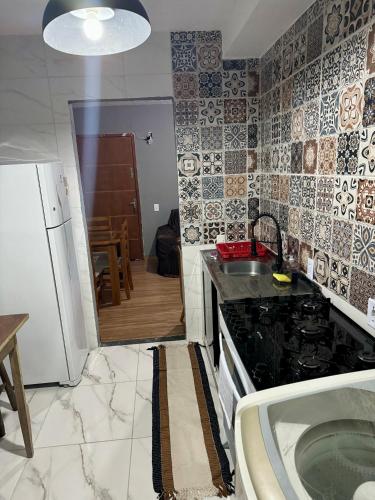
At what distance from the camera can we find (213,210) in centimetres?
262

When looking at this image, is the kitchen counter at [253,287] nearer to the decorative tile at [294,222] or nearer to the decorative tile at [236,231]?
the decorative tile at [294,222]

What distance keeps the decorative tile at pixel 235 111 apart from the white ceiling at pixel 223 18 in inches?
12.0

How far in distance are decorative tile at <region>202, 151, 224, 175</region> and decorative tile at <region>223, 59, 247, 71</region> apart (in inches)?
23.7

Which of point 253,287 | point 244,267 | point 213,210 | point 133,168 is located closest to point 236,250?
point 244,267

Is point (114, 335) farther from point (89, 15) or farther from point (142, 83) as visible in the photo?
point (89, 15)

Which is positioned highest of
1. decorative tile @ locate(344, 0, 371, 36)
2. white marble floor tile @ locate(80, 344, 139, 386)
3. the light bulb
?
decorative tile @ locate(344, 0, 371, 36)

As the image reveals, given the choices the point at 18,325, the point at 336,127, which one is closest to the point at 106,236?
the point at 18,325

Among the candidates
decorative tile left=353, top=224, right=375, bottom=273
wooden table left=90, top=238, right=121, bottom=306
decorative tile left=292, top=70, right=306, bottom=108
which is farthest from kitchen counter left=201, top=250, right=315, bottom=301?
wooden table left=90, top=238, right=121, bottom=306

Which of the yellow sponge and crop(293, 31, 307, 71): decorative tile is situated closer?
crop(293, 31, 307, 71): decorative tile

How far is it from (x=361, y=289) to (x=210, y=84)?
1840mm

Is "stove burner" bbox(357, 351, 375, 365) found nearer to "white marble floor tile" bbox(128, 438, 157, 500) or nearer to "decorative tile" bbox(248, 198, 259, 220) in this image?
"white marble floor tile" bbox(128, 438, 157, 500)

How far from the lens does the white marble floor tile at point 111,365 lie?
245cm

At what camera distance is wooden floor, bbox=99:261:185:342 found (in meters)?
3.09

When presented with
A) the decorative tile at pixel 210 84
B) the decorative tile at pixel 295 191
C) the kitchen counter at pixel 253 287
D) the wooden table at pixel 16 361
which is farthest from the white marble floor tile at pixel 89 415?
the decorative tile at pixel 210 84
